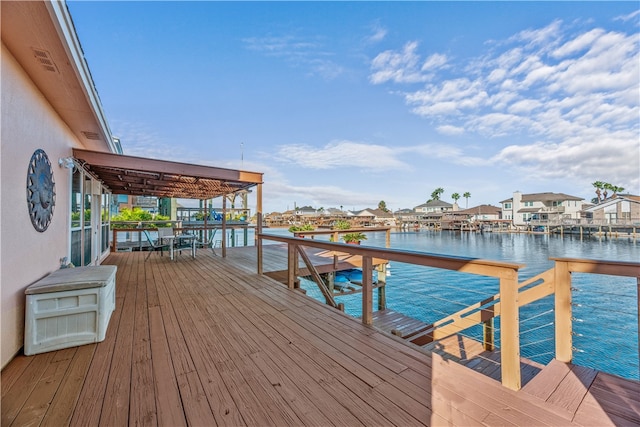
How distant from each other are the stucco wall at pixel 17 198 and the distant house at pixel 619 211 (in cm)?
4337

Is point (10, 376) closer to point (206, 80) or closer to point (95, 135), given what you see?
point (95, 135)

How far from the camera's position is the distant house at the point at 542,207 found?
36.0 meters

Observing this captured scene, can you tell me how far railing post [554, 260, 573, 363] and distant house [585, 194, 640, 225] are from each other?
4010 centimetres

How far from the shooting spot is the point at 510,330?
1632mm

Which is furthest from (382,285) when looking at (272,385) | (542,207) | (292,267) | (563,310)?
(542,207)

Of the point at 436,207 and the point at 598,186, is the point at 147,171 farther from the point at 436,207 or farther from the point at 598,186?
the point at 436,207

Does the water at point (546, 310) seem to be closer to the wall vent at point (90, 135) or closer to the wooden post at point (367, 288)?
the wooden post at point (367, 288)

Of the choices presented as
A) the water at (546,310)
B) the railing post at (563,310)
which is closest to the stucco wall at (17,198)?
the water at (546,310)

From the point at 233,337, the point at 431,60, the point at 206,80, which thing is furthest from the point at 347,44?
the point at 233,337

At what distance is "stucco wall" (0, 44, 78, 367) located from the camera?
1923 mm

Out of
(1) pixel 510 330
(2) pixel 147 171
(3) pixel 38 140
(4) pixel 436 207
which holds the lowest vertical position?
(1) pixel 510 330

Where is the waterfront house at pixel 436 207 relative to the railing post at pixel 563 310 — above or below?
above

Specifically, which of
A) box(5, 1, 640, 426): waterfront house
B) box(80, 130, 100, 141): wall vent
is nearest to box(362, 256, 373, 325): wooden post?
box(5, 1, 640, 426): waterfront house

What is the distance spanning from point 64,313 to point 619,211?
152 ft
